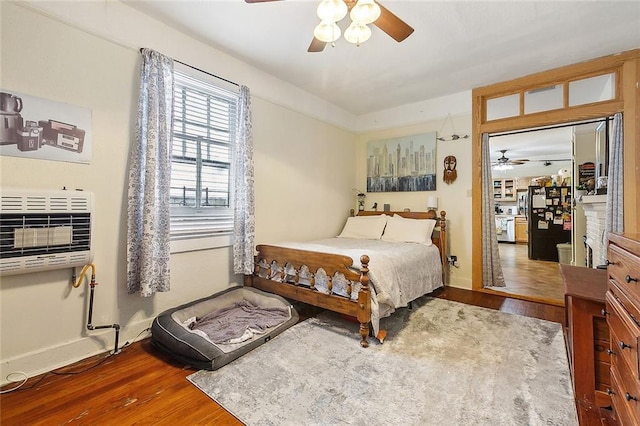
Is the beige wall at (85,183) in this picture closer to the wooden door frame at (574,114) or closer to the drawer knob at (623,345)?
the drawer knob at (623,345)

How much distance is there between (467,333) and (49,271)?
3265 millimetres

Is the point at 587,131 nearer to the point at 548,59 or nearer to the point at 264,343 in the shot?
the point at 548,59

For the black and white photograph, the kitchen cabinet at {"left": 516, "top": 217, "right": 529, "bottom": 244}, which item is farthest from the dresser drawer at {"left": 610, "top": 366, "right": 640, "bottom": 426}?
the kitchen cabinet at {"left": 516, "top": 217, "right": 529, "bottom": 244}

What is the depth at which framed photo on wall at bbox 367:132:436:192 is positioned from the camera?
13.5 ft

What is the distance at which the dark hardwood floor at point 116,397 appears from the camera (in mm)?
1451

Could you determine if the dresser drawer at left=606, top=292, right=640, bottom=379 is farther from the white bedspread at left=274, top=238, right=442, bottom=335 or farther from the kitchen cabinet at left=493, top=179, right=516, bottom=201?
the kitchen cabinet at left=493, top=179, right=516, bottom=201

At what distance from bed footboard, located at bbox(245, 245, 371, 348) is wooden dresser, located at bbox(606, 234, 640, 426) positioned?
133 centimetres

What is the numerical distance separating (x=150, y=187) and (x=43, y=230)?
0.68 meters

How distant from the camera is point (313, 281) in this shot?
8.39 feet

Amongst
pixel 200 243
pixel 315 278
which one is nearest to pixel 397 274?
pixel 315 278

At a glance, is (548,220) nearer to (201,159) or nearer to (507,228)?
(507,228)

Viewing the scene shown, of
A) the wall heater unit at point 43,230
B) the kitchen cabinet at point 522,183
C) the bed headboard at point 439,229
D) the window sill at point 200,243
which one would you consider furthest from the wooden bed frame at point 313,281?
the kitchen cabinet at point 522,183

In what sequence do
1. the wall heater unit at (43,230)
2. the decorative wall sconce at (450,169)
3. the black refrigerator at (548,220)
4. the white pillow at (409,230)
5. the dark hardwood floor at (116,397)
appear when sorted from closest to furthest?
the dark hardwood floor at (116,397) < the wall heater unit at (43,230) < the white pillow at (409,230) < the decorative wall sconce at (450,169) < the black refrigerator at (548,220)

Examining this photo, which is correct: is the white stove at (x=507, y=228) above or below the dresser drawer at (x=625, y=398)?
above
